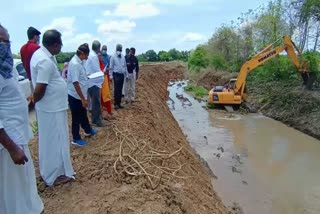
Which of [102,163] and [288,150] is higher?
[102,163]

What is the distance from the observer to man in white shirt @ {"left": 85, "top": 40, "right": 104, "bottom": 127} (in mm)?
6500

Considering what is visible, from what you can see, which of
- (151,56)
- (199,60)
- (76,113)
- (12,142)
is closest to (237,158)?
(76,113)

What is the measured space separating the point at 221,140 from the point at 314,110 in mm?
3956

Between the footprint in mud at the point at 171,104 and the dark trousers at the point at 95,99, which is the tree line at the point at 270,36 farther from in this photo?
the dark trousers at the point at 95,99

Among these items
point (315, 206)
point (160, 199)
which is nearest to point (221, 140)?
point (315, 206)

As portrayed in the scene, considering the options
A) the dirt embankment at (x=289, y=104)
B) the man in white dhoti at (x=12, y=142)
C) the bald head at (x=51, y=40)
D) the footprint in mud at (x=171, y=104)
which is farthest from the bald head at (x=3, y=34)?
the footprint in mud at (x=171, y=104)

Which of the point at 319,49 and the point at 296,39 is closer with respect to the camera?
the point at 319,49

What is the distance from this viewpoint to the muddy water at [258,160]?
7.23 meters

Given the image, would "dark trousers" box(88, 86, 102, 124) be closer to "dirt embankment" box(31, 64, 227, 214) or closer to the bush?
"dirt embankment" box(31, 64, 227, 214)

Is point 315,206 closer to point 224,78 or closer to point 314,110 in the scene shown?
point 314,110

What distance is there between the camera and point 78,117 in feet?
18.1

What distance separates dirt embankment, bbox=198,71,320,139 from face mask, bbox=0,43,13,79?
11.4 metres

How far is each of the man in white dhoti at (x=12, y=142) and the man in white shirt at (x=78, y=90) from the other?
6.82ft

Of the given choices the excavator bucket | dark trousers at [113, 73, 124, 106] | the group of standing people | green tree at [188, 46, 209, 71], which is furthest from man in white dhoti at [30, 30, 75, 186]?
green tree at [188, 46, 209, 71]
